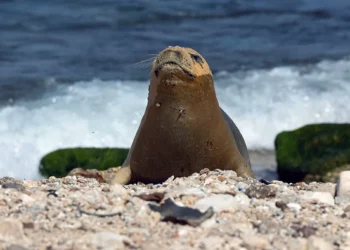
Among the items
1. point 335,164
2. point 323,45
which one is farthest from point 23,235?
point 323,45

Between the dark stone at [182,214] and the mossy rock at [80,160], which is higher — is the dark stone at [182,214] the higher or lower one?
the higher one

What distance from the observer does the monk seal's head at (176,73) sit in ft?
26.6

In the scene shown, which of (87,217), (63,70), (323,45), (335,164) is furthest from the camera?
(323,45)

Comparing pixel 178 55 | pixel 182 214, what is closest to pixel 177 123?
pixel 178 55

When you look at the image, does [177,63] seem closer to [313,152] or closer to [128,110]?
[313,152]

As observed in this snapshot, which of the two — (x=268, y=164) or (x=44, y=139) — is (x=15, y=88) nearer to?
(x=44, y=139)

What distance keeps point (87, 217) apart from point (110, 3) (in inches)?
750

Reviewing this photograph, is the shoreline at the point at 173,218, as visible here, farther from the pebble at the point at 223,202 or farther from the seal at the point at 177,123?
the seal at the point at 177,123

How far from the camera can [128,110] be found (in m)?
15.8

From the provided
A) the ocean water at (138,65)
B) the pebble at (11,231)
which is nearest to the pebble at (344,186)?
the pebble at (11,231)

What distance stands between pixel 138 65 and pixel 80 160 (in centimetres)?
686

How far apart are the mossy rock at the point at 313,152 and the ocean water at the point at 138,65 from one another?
1.83 m

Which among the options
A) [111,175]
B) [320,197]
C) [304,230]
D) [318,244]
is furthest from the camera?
[111,175]

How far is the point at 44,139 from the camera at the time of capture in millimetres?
14180
